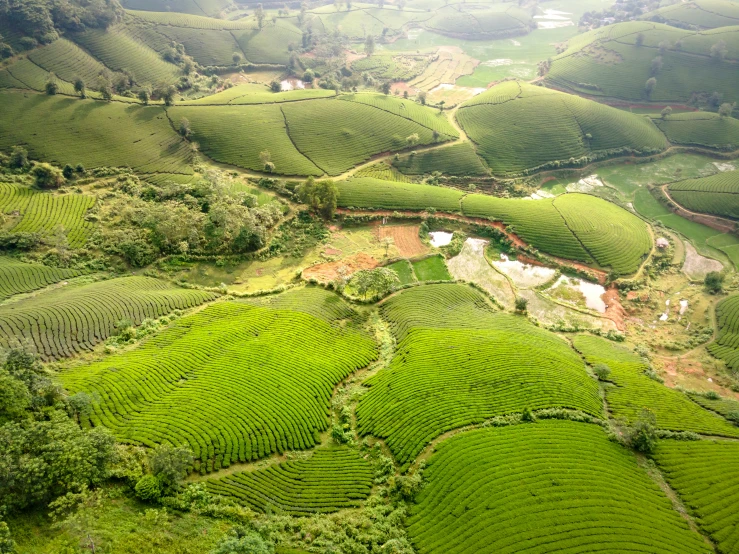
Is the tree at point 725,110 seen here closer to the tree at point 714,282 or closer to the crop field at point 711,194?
the crop field at point 711,194

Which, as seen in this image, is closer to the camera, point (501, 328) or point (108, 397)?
point (108, 397)

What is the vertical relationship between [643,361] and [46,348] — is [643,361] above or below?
below

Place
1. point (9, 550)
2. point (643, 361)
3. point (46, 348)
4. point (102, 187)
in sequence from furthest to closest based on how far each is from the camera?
point (102, 187) → point (643, 361) → point (46, 348) → point (9, 550)

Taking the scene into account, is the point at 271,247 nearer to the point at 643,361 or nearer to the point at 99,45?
the point at 643,361

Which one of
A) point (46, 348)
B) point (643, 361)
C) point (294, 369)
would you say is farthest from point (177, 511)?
point (643, 361)

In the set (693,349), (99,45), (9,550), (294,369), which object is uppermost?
(99,45)

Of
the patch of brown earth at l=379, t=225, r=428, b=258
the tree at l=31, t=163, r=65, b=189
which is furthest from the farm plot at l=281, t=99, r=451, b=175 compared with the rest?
the tree at l=31, t=163, r=65, b=189

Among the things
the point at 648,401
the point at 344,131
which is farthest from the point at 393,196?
the point at 648,401
